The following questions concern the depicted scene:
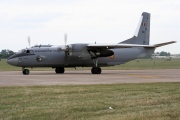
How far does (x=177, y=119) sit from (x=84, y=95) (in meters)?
5.51

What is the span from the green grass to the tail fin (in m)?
25.1

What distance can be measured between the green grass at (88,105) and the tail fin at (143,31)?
987 inches

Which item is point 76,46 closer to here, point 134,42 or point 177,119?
point 134,42

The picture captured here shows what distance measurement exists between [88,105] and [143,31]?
29688 mm

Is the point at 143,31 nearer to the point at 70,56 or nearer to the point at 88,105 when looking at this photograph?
the point at 70,56

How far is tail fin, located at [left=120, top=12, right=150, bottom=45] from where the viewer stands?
39500mm

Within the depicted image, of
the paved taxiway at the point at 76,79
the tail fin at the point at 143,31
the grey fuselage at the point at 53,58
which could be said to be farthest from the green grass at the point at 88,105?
the tail fin at the point at 143,31

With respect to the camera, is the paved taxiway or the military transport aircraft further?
the military transport aircraft

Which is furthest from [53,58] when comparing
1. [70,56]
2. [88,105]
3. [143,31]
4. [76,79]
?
[88,105]

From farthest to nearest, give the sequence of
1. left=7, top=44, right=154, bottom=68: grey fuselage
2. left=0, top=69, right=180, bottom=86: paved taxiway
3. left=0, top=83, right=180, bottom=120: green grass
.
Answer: left=7, top=44, right=154, bottom=68: grey fuselage
left=0, top=69, right=180, bottom=86: paved taxiway
left=0, top=83, right=180, bottom=120: green grass

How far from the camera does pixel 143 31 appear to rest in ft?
131

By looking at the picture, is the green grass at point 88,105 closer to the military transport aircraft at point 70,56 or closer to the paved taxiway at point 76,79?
the paved taxiway at point 76,79

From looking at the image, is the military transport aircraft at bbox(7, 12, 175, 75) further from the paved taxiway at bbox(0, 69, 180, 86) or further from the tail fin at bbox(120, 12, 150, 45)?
the paved taxiway at bbox(0, 69, 180, 86)

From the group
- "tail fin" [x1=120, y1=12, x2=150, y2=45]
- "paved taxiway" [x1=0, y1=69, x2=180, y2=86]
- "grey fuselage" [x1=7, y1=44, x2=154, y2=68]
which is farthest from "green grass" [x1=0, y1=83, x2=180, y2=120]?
"tail fin" [x1=120, y1=12, x2=150, y2=45]
